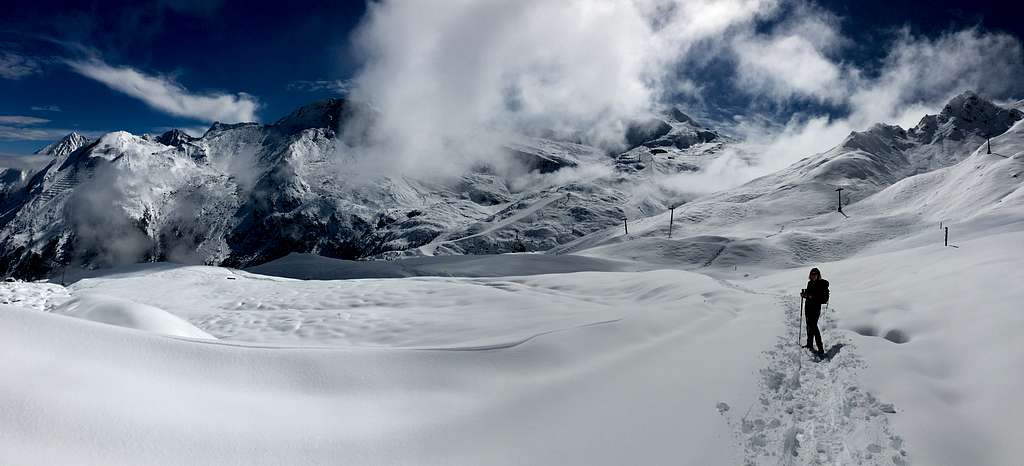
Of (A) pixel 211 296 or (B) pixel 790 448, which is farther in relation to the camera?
(A) pixel 211 296

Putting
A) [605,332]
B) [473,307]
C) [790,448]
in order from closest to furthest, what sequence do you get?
1. [790,448]
2. [605,332]
3. [473,307]

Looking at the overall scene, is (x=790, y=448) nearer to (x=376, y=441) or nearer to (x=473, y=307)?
(x=376, y=441)

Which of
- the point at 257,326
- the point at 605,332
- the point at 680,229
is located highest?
the point at 680,229

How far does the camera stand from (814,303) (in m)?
11.9

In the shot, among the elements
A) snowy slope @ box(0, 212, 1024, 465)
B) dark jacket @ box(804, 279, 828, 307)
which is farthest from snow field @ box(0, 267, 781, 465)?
dark jacket @ box(804, 279, 828, 307)

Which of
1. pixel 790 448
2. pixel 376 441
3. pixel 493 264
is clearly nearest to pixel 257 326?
pixel 376 441

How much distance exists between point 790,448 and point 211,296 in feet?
82.4

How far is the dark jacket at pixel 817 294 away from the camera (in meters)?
11.9

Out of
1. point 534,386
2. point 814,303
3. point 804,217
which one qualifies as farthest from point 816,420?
point 804,217

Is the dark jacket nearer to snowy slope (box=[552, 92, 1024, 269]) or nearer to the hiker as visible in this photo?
the hiker

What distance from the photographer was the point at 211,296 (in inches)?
952

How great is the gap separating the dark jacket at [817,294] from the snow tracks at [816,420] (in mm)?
1959

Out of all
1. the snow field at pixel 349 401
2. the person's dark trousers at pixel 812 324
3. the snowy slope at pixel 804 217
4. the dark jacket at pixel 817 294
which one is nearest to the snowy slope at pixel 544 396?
the snow field at pixel 349 401

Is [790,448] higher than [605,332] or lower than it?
lower
